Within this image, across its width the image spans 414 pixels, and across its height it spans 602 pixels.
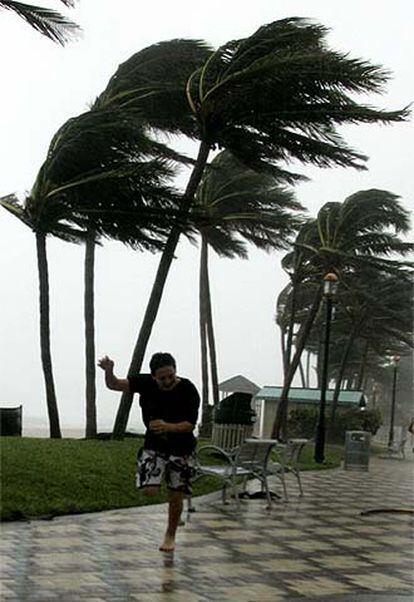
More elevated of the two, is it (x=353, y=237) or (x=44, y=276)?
(x=353, y=237)

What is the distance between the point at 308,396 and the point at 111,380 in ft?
117

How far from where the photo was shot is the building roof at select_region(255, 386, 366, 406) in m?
42.2

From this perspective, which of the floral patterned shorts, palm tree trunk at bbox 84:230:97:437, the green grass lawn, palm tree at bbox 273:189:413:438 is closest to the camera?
the floral patterned shorts

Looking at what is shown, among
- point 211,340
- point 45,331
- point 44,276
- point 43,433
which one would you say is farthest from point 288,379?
point 44,276

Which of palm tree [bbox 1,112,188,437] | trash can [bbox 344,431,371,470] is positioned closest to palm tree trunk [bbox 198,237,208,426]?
trash can [bbox 344,431,371,470]

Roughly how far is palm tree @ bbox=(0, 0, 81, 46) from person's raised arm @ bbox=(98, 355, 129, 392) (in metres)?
7.57

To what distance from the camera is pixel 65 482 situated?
11719 mm

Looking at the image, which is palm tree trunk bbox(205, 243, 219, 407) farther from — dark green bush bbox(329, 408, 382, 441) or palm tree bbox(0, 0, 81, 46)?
palm tree bbox(0, 0, 81, 46)

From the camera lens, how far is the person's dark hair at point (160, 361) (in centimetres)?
730

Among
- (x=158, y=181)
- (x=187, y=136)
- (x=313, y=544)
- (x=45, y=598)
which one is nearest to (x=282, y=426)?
(x=187, y=136)

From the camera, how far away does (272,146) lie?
22.5 m

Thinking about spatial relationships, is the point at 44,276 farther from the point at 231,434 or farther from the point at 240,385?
the point at 240,385

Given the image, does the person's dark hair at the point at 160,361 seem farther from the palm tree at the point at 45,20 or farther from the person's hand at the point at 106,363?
the palm tree at the point at 45,20

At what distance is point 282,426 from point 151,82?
1514 cm
